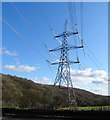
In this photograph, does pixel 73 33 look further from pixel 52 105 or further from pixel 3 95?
pixel 3 95

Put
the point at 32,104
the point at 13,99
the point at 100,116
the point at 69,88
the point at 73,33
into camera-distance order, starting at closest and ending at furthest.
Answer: the point at 100,116
the point at 69,88
the point at 73,33
the point at 32,104
the point at 13,99

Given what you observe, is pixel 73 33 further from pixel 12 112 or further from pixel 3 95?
pixel 3 95

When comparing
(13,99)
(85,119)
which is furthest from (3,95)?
(85,119)

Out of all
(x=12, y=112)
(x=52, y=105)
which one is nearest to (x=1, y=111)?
(x=12, y=112)

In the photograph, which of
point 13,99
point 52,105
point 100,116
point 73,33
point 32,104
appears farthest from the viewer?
point 13,99

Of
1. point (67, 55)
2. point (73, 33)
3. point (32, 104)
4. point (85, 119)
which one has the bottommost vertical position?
point (32, 104)

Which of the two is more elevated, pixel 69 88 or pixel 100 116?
pixel 69 88

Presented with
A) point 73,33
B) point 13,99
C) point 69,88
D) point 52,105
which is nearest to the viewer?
point 69,88

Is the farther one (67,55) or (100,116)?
(67,55)

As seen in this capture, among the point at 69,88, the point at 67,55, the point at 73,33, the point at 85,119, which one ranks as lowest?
the point at 85,119
